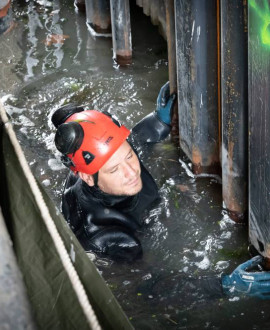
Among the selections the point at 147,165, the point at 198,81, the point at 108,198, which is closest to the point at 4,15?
the point at 108,198

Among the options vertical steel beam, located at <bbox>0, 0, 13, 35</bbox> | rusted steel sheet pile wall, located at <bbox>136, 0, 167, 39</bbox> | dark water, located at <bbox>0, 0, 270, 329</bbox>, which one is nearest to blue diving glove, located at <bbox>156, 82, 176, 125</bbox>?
dark water, located at <bbox>0, 0, 270, 329</bbox>

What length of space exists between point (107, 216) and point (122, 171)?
17.8 inches

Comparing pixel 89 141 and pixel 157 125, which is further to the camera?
pixel 157 125

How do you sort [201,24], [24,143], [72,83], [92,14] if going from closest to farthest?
[201,24]
[24,143]
[72,83]
[92,14]

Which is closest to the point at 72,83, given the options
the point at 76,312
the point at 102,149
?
the point at 102,149

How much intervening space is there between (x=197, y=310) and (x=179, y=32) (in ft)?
7.87

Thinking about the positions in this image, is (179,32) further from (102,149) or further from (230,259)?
(230,259)

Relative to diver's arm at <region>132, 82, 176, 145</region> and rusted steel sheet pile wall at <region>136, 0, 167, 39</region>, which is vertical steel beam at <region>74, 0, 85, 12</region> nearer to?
rusted steel sheet pile wall at <region>136, 0, 167, 39</region>

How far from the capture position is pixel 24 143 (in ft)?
21.2

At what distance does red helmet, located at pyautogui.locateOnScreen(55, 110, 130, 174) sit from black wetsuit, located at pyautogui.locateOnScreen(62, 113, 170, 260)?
33 centimetres

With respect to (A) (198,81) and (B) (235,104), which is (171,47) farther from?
(B) (235,104)

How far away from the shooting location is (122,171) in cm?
425

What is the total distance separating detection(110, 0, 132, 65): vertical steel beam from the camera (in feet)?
23.6

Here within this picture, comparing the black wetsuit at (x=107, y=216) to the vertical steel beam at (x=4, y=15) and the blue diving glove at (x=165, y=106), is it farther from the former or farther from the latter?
the vertical steel beam at (x=4, y=15)
